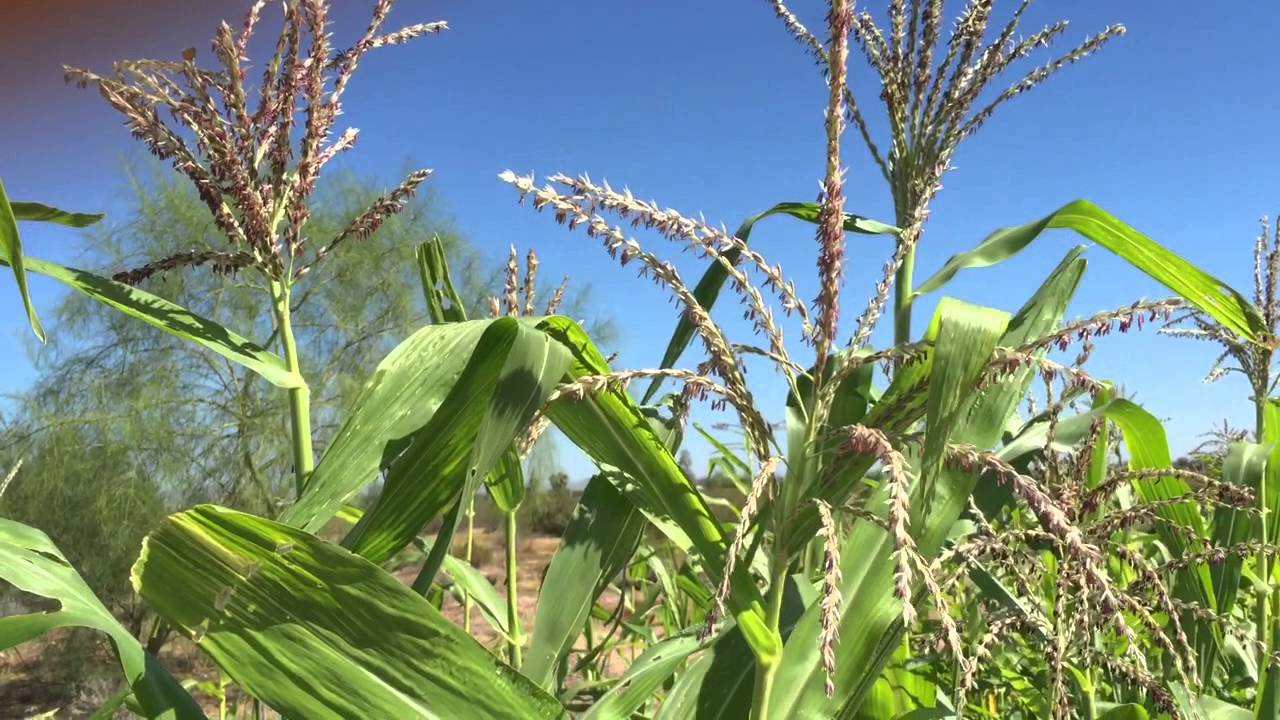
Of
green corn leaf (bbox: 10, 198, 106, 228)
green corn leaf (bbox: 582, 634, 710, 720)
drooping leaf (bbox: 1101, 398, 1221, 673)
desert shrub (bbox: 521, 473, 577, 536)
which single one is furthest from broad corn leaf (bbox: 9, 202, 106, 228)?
desert shrub (bbox: 521, 473, 577, 536)

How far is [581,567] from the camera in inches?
34.6

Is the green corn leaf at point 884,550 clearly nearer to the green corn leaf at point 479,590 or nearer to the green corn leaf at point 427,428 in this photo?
the green corn leaf at point 427,428

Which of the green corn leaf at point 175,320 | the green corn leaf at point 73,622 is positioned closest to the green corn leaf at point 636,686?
the green corn leaf at point 73,622

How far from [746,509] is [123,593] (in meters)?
8.85

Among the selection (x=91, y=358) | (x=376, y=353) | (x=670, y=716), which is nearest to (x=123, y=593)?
(x=91, y=358)

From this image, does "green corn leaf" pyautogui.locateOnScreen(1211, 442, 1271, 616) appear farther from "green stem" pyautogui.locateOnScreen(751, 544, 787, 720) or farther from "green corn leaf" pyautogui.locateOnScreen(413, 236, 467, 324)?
"green corn leaf" pyautogui.locateOnScreen(413, 236, 467, 324)

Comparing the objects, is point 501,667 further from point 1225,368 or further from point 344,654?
point 1225,368

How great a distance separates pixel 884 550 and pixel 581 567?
32 centimetres

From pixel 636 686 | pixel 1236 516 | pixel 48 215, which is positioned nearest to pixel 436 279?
pixel 48 215

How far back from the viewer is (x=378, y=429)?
78 cm

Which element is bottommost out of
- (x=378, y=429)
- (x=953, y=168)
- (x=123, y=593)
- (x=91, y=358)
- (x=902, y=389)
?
(x=123, y=593)

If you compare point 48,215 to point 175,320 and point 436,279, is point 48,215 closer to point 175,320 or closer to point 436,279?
point 175,320

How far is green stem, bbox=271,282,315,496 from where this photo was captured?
2.95 feet

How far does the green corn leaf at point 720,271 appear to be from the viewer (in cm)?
95
